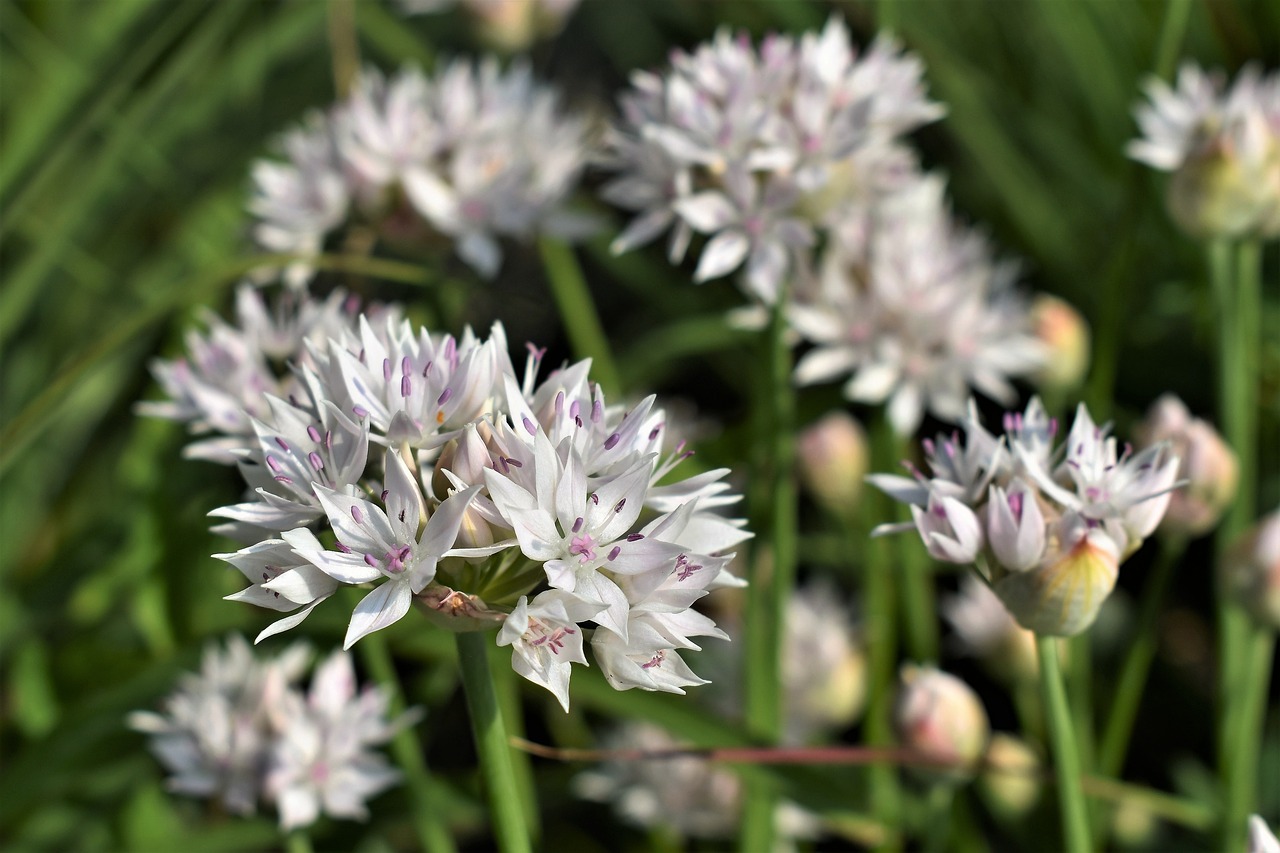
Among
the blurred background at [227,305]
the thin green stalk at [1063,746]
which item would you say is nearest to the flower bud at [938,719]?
the blurred background at [227,305]

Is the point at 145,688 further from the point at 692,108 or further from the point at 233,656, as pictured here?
the point at 692,108

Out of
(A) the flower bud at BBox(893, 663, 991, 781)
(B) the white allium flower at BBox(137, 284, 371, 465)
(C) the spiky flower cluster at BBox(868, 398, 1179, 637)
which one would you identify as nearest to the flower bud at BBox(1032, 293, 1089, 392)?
(A) the flower bud at BBox(893, 663, 991, 781)

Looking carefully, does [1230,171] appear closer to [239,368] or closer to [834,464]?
[834,464]

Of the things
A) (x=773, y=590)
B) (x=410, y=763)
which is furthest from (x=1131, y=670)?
(x=410, y=763)

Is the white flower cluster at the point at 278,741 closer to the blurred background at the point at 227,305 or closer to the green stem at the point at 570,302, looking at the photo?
the blurred background at the point at 227,305

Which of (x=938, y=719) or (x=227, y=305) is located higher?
(x=227, y=305)

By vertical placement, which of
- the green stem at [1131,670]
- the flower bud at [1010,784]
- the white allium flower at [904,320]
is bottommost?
the flower bud at [1010,784]

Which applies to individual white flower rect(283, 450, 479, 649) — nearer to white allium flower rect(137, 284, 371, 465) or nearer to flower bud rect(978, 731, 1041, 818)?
white allium flower rect(137, 284, 371, 465)
